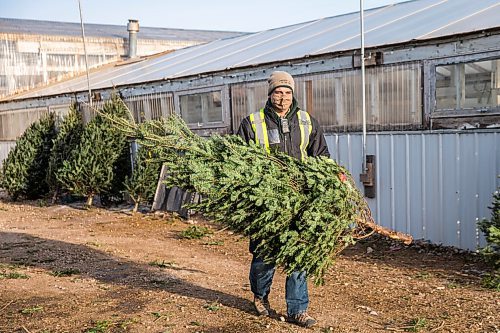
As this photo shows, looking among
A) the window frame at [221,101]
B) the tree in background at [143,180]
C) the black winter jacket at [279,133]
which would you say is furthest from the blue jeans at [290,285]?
the tree in background at [143,180]

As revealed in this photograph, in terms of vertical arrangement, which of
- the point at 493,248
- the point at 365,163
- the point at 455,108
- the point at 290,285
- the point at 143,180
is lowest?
the point at 493,248

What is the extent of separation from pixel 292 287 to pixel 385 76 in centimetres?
515

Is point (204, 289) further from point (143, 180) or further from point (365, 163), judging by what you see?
point (143, 180)

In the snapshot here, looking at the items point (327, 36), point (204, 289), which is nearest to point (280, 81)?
point (204, 289)

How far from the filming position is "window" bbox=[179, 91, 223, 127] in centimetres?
1243

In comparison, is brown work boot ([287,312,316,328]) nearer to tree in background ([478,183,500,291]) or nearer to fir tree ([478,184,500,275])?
tree in background ([478,183,500,291])

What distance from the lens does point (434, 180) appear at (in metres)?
8.30

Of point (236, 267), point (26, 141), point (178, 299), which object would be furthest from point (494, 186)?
point (26, 141)

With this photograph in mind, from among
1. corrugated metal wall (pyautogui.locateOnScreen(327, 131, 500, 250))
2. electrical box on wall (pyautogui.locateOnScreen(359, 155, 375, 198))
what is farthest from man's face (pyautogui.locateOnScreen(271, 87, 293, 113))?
electrical box on wall (pyautogui.locateOnScreen(359, 155, 375, 198))

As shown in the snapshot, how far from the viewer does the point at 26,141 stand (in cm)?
1552

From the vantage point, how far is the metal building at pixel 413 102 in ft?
25.7

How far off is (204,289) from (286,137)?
225 centimetres

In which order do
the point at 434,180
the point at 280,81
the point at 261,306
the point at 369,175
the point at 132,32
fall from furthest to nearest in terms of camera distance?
the point at 132,32 < the point at 369,175 < the point at 434,180 < the point at 261,306 < the point at 280,81

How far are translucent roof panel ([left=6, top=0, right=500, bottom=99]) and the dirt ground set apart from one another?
3.61 m
